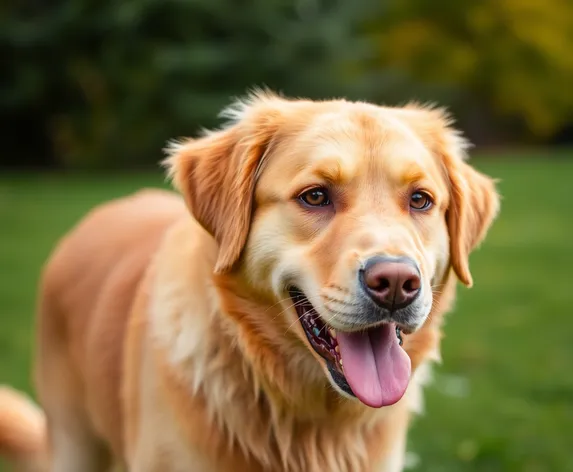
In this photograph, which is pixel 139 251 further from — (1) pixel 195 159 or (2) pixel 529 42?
(2) pixel 529 42

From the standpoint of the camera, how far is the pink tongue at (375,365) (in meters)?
2.89

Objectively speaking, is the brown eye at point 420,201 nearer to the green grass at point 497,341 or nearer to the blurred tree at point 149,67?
the green grass at point 497,341

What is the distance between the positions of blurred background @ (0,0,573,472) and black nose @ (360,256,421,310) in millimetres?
2431

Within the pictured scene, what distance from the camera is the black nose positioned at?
2.68 meters

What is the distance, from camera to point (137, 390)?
3.40m

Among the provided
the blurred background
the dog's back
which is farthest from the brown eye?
the blurred background

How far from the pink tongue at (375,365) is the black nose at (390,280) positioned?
27 centimetres

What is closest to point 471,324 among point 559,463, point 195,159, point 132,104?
point 559,463

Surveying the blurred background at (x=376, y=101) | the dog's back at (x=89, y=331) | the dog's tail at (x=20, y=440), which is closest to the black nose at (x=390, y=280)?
the dog's back at (x=89, y=331)

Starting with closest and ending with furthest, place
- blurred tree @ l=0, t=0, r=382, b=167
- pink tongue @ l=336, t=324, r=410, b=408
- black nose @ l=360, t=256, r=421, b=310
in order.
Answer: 1. black nose @ l=360, t=256, r=421, b=310
2. pink tongue @ l=336, t=324, r=410, b=408
3. blurred tree @ l=0, t=0, r=382, b=167

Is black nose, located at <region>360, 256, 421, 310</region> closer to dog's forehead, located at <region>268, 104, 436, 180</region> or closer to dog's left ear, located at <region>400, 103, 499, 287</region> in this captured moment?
dog's forehead, located at <region>268, 104, 436, 180</region>

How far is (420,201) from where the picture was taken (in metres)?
3.12

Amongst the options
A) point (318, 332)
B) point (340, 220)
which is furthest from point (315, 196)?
point (318, 332)

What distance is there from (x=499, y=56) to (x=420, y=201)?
24.8m
